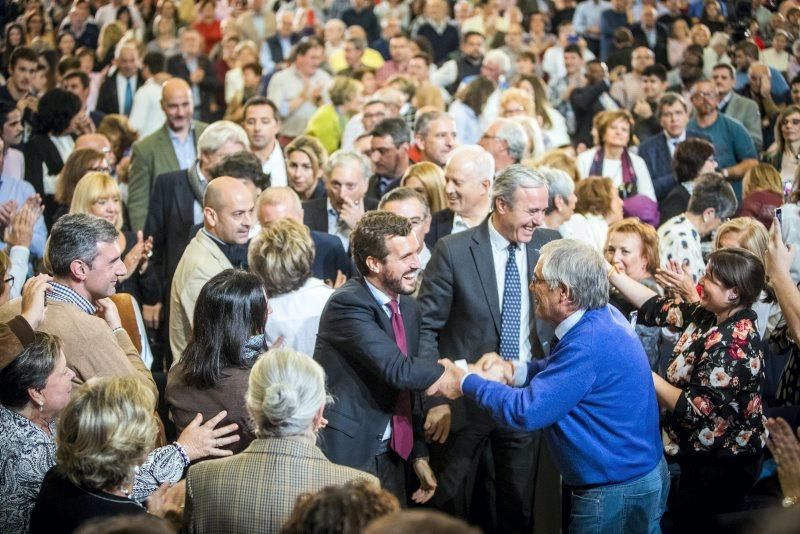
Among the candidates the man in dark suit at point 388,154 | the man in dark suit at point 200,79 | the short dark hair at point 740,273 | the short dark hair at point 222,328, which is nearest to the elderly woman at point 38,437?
the short dark hair at point 222,328

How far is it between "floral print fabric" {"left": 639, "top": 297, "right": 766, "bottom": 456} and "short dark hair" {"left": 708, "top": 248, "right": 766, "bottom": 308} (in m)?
0.09

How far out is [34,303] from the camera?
13.4 feet

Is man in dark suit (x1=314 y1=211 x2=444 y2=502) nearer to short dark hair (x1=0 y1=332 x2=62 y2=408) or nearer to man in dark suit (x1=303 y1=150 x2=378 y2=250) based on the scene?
short dark hair (x1=0 y1=332 x2=62 y2=408)

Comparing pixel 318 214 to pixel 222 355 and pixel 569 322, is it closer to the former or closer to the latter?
pixel 222 355

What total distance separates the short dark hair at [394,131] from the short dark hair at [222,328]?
3646 mm

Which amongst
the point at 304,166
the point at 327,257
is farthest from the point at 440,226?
the point at 304,166

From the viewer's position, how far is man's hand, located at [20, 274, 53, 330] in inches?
159

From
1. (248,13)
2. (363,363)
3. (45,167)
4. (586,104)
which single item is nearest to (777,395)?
(363,363)

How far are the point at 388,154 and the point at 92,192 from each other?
7.92ft

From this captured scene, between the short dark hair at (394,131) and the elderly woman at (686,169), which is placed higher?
the short dark hair at (394,131)

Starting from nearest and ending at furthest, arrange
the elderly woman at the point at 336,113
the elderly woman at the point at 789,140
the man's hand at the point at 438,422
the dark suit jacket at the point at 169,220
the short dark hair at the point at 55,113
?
the man's hand at the point at 438,422 < the dark suit jacket at the point at 169,220 < the short dark hair at the point at 55,113 < the elderly woman at the point at 789,140 < the elderly woman at the point at 336,113

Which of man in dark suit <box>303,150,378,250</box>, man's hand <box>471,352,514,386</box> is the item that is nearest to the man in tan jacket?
man's hand <box>471,352,514,386</box>

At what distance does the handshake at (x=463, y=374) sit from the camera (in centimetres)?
431

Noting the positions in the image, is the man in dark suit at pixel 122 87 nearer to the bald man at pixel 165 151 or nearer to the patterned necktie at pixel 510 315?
the bald man at pixel 165 151
